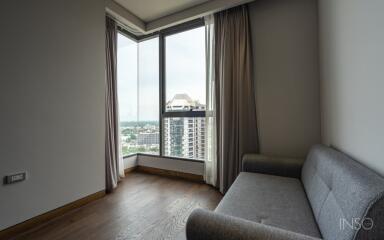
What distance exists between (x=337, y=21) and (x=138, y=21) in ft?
9.27

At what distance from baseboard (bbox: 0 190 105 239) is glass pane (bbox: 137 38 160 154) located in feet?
4.43

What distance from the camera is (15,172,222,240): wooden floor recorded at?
161 cm

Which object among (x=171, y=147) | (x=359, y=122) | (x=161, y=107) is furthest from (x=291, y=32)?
(x=171, y=147)

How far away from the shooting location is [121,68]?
318 centimetres

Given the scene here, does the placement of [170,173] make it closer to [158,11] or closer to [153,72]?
[153,72]

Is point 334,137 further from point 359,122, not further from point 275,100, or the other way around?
point 275,100

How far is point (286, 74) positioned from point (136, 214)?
252cm

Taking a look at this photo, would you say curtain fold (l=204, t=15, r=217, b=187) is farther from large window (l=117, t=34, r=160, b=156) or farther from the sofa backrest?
the sofa backrest

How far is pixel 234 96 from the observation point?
8.03 feet

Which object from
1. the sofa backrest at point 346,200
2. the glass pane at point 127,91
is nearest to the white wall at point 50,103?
the glass pane at point 127,91

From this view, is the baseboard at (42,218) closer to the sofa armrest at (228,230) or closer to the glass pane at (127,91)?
the glass pane at (127,91)

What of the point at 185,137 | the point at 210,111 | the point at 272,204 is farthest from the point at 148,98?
the point at 272,204

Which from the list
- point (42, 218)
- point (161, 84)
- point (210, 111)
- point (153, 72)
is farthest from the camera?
point (153, 72)

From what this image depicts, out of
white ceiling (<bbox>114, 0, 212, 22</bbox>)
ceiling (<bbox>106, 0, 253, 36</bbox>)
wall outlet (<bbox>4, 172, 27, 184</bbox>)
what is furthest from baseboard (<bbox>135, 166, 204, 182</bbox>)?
white ceiling (<bbox>114, 0, 212, 22</bbox>)
